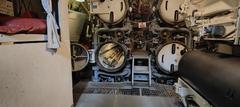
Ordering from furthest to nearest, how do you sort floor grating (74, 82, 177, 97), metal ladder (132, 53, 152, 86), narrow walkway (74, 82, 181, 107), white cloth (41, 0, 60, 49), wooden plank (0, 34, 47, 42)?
metal ladder (132, 53, 152, 86) → floor grating (74, 82, 177, 97) → narrow walkway (74, 82, 181, 107) → white cloth (41, 0, 60, 49) → wooden plank (0, 34, 47, 42)

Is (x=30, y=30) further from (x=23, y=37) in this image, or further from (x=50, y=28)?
(x=50, y=28)

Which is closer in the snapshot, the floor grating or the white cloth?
the white cloth

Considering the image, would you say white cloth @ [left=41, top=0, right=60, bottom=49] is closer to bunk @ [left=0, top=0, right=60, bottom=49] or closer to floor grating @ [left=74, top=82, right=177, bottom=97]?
bunk @ [left=0, top=0, right=60, bottom=49]

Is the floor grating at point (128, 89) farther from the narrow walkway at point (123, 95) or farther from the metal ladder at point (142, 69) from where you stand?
the metal ladder at point (142, 69)

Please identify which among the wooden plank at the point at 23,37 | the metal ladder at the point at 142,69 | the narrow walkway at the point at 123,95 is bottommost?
the narrow walkway at the point at 123,95

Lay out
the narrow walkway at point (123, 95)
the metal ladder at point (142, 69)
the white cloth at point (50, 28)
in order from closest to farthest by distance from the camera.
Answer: the white cloth at point (50, 28), the narrow walkway at point (123, 95), the metal ladder at point (142, 69)

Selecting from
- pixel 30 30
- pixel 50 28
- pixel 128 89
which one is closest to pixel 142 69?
pixel 128 89

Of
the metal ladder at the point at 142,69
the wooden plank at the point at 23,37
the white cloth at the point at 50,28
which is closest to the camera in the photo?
the wooden plank at the point at 23,37

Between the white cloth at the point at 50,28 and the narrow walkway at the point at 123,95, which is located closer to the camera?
the white cloth at the point at 50,28

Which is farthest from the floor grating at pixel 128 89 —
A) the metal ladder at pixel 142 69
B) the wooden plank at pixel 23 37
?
the wooden plank at pixel 23 37

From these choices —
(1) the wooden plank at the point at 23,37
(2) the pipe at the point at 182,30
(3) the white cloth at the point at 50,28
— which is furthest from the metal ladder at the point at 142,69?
(1) the wooden plank at the point at 23,37

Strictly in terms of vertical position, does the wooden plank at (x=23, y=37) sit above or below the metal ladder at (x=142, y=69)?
above

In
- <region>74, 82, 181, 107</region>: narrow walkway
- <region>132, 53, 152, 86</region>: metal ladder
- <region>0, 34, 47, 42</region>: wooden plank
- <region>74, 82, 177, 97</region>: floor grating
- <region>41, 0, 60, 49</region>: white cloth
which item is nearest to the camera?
<region>0, 34, 47, 42</region>: wooden plank

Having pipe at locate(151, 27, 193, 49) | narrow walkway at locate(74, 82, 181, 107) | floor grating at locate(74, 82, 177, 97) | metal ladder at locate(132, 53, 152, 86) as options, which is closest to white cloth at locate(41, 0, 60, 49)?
narrow walkway at locate(74, 82, 181, 107)
